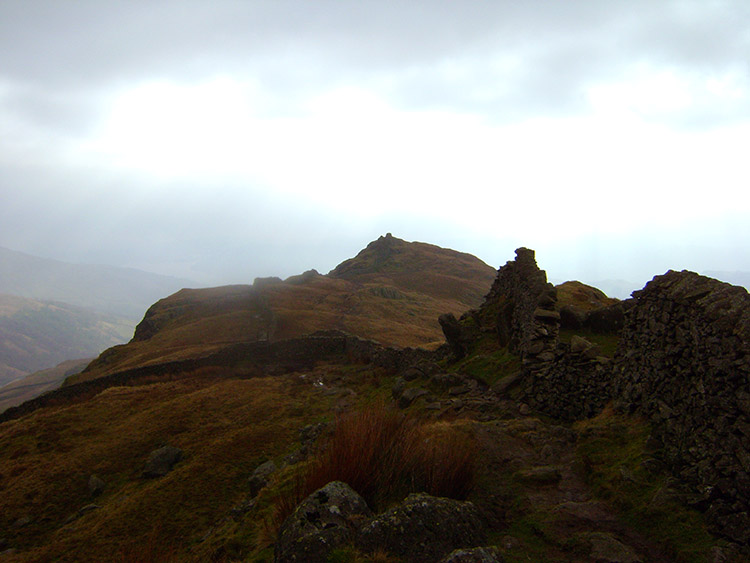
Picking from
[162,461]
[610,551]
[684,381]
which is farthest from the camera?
[162,461]

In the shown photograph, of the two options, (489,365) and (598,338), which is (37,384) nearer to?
(489,365)

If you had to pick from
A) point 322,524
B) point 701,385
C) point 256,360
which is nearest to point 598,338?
point 701,385

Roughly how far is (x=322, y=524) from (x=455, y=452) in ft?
8.85

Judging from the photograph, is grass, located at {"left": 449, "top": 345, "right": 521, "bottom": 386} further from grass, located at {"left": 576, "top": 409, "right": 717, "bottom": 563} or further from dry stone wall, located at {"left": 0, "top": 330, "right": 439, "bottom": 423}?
dry stone wall, located at {"left": 0, "top": 330, "right": 439, "bottom": 423}

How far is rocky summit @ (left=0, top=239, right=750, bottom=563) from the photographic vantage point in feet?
18.4

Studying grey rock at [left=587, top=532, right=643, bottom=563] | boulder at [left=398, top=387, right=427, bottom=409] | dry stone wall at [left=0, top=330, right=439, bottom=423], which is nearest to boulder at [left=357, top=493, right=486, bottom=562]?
grey rock at [left=587, top=532, right=643, bottom=563]

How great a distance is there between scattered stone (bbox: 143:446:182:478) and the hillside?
19397 millimetres

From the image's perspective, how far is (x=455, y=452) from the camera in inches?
284

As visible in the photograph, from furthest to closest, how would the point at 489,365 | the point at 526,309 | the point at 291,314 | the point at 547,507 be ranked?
1. the point at 291,314
2. the point at 489,365
3. the point at 526,309
4. the point at 547,507

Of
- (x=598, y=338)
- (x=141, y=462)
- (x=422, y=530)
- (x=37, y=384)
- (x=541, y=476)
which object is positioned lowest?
(x=37, y=384)

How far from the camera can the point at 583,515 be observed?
253 inches

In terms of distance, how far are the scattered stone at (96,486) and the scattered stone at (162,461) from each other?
1.34 m

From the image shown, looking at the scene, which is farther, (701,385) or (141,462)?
(141,462)

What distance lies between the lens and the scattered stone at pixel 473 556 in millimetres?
4664
